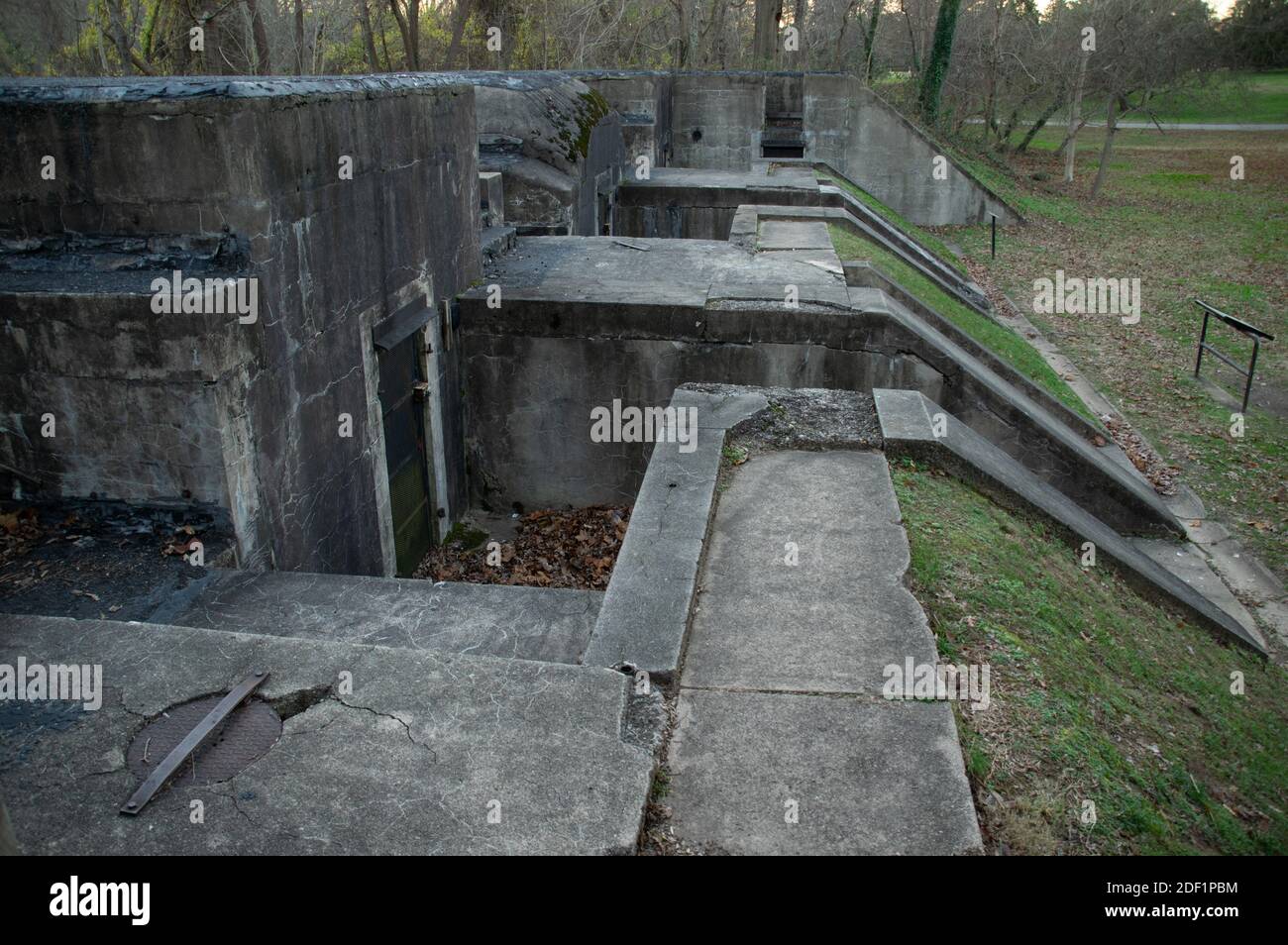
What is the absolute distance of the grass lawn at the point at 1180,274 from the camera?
11102 millimetres

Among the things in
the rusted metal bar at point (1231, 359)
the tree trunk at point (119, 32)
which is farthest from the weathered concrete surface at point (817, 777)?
the tree trunk at point (119, 32)

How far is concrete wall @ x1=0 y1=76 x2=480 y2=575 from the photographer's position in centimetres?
534

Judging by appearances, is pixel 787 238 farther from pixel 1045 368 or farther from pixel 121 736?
pixel 121 736

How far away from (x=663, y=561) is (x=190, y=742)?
94.3 inches

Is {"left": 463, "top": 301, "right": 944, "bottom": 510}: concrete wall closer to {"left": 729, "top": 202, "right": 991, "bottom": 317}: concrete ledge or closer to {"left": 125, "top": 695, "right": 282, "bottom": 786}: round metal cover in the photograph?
{"left": 729, "top": 202, "right": 991, "bottom": 317}: concrete ledge

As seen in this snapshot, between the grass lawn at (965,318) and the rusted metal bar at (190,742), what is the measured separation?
9.49m

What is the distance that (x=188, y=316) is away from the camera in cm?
521

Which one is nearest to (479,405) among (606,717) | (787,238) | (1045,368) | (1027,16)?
(787,238)

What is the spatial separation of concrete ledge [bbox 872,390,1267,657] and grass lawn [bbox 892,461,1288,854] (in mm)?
135

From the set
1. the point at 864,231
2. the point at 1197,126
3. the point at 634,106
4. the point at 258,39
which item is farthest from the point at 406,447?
the point at 1197,126

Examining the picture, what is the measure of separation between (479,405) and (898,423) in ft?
14.8

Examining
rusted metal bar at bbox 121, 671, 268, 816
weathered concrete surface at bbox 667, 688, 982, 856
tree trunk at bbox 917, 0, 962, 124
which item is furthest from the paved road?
rusted metal bar at bbox 121, 671, 268, 816

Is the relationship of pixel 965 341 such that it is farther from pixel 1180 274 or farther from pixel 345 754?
pixel 1180 274

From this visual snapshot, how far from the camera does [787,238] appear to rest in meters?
13.3
